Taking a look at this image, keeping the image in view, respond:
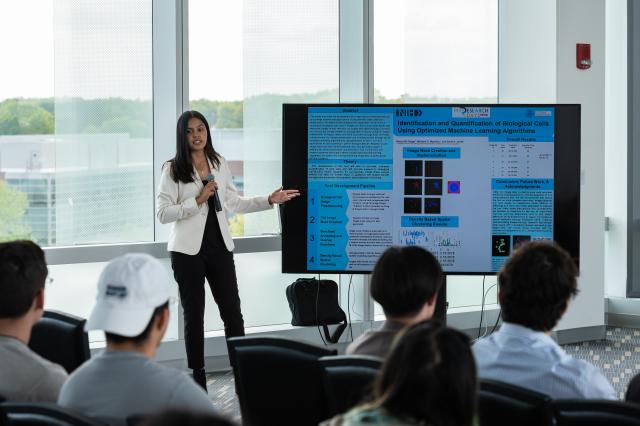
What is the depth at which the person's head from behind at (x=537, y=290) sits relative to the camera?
288 centimetres

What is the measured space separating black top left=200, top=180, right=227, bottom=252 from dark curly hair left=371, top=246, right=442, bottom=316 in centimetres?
262

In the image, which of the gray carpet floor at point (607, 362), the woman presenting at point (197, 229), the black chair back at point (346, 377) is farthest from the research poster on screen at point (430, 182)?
the black chair back at point (346, 377)

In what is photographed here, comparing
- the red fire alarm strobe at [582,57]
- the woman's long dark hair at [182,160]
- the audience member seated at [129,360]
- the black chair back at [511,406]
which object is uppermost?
the red fire alarm strobe at [582,57]

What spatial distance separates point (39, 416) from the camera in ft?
7.30

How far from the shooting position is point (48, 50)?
234 inches

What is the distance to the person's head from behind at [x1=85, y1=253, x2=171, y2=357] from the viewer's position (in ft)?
8.06

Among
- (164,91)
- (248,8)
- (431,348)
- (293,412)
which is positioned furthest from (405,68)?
(431,348)

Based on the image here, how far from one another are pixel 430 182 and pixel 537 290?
236cm

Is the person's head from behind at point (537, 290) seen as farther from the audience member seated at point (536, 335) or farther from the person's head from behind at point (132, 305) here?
the person's head from behind at point (132, 305)

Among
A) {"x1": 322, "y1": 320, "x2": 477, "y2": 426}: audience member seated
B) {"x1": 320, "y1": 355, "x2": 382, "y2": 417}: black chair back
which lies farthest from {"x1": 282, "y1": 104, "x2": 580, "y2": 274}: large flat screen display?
{"x1": 322, "y1": 320, "x2": 477, "y2": 426}: audience member seated

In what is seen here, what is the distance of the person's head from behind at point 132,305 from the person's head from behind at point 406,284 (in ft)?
2.71

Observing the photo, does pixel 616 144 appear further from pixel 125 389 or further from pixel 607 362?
pixel 125 389

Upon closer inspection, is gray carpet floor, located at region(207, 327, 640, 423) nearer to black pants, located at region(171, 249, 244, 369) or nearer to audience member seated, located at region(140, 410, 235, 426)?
black pants, located at region(171, 249, 244, 369)

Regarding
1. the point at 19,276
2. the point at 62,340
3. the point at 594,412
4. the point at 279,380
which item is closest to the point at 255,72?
the point at 62,340
